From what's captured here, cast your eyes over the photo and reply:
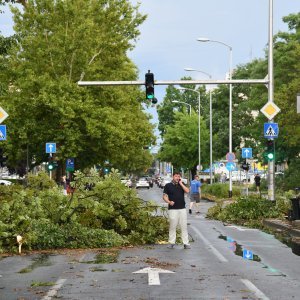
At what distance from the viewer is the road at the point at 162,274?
10.6 meters

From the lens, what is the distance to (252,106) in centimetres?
6550

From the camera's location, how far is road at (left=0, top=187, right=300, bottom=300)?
34.6 ft

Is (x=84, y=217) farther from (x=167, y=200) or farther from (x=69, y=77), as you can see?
(x=69, y=77)

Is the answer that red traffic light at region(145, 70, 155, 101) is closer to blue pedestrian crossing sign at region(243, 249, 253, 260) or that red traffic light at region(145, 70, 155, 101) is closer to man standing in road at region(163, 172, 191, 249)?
man standing in road at region(163, 172, 191, 249)

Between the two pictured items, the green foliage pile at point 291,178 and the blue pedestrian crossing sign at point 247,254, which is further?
the green foliage pile at point 291,178

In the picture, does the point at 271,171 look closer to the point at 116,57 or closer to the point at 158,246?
the point at 158,246

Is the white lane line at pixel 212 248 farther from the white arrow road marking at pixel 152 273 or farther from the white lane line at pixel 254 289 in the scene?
the white lane line at pixel 254 289

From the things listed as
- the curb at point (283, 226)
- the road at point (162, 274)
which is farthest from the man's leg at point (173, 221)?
the curb at point (283, 226)

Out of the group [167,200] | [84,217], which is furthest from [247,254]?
[84,217]

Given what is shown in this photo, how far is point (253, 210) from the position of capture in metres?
28.9

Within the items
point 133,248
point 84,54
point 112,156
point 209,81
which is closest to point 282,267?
point 133,248

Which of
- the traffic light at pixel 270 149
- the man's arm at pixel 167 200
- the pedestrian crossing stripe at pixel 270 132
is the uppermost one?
the pedestrian crossing stripe at pixel 270 132

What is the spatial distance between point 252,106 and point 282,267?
52.3 metres

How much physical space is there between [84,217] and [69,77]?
2948 cm
